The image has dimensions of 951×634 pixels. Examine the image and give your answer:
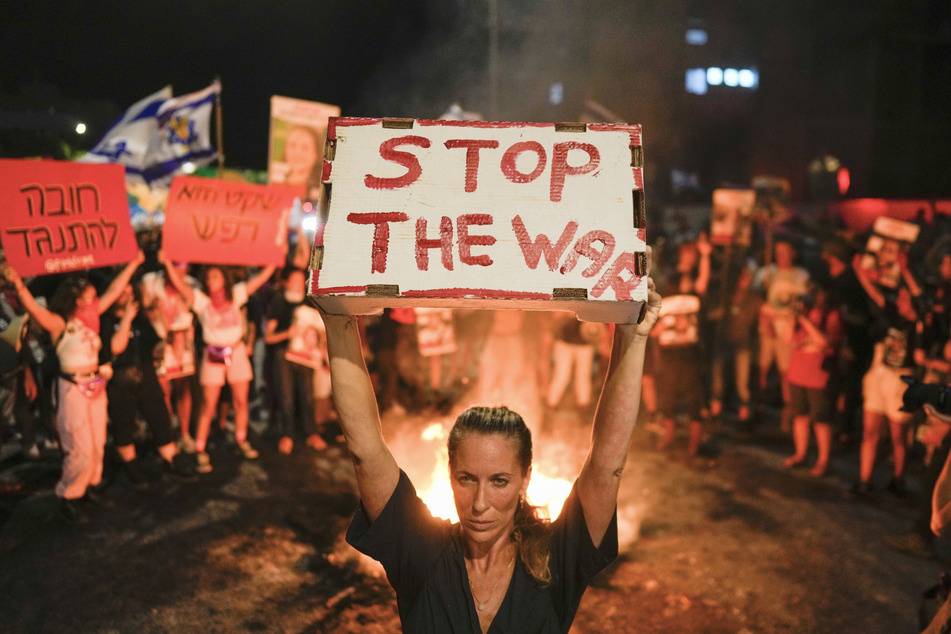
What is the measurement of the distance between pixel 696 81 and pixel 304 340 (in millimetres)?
35801

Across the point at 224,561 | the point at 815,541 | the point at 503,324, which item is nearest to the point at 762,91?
the point at 503,324

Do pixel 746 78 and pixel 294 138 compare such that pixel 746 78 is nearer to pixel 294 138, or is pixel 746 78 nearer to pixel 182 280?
pixel 294 138

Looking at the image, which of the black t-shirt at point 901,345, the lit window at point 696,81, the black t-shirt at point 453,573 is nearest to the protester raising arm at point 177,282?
the black t-shirt at point 453,573

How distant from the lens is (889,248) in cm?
742

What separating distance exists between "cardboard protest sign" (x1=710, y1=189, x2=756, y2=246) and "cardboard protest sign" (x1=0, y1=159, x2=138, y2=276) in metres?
8.03

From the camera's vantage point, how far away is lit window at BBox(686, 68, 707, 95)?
36.7 m

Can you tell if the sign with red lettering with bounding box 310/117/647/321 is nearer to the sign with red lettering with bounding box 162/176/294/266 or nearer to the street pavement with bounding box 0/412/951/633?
the street pavement with bounding box 0/412/951/633

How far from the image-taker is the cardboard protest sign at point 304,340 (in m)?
7.34

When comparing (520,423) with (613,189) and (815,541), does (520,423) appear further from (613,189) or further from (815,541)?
(815,541)

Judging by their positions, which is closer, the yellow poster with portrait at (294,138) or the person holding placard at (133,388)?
the person holding placard at (133,388)

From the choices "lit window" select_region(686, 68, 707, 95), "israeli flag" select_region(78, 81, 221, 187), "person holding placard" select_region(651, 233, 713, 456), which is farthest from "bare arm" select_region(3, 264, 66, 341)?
"lit window" select_region(686, 68, 707, 95)

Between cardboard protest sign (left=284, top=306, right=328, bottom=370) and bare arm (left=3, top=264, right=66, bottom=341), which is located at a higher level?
bare arm (left=3, top=264, right=66, bottom=341)

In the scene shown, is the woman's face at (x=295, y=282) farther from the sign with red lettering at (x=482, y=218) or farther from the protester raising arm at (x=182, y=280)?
the sign with red lettering at (x=482, y=218)

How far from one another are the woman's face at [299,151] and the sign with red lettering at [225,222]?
1664 mm
